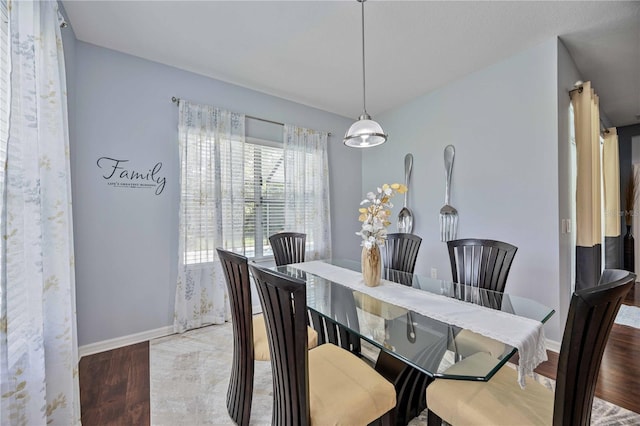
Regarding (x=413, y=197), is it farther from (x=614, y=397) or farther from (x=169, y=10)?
(x=169, y=10)

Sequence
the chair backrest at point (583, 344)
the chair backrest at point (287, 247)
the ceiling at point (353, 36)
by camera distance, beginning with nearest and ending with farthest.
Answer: the chair backrest at point (583, 344) < the ceiling at point (353, 36) < the chair backrest at point (287, 247)

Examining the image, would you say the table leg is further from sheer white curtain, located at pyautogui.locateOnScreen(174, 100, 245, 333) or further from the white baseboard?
sheer white curtain, located at pyautogui.locateOnScreen(174, 100, 245, 333)

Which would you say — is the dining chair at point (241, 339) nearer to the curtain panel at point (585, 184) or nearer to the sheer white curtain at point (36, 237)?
the sheer white curtain at point (36, 237)

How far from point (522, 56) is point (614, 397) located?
287 cm

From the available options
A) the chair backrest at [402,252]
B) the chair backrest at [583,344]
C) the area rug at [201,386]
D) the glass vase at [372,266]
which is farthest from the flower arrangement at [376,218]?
the area rug at [201,386]

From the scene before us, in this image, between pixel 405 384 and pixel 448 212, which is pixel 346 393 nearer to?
pixel 405 384

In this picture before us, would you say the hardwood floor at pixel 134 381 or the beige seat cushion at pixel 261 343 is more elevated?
the beige seat cushion at pixel 261 343

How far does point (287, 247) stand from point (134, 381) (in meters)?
1.60

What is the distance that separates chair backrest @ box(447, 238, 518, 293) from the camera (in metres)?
1.81

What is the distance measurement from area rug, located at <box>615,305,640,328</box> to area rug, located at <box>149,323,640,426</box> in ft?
6.16

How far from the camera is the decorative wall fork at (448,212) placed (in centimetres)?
311

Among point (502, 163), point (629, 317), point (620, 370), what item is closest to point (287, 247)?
point (502, 163)

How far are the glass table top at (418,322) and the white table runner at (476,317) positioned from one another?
0.05 meters

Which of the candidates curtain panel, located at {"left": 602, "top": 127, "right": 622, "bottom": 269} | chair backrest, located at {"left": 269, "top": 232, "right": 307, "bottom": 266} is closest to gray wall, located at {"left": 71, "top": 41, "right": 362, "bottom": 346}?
chair backrest, located at {"left": 269, "top": 232, "right": 307, "bottom": 266}
